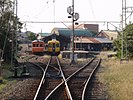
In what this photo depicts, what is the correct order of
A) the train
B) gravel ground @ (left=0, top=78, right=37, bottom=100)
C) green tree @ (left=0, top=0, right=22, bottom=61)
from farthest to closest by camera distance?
→ the train
green tree @ (left=0, top=0, right=22, bottom=61)
gravel ground @ (left=0, top=78, right=37, bottom=100)

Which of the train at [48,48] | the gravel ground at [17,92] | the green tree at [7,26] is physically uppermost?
the green tree at [7,26]

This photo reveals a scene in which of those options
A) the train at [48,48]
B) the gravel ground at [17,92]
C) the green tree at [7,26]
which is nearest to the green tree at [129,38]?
the train at [48,48]

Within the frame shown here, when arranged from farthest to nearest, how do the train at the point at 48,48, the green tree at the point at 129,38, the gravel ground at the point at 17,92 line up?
the train at the point at 48,48 < the green tree at the point at 129,38 < the gravel ground at the point at 17,92

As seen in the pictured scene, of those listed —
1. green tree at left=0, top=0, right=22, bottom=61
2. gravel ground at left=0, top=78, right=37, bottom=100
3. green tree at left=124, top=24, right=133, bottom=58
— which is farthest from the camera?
green tree at left=124, top=24, right=133, bottom=58

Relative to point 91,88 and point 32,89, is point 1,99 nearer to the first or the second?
point 32,89

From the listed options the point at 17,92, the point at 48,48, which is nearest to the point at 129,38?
the point at 48,48

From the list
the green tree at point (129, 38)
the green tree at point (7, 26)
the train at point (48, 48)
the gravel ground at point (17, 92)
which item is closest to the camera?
the gravel ground at point (17, 92)

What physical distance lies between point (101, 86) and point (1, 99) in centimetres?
574

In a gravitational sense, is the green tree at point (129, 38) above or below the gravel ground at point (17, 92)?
above

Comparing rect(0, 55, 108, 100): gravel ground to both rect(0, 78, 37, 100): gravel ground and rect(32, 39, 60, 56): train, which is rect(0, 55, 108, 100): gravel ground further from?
rect(32, 39, 60, 56): train

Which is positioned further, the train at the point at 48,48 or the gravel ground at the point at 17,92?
the train at the point at 48,48

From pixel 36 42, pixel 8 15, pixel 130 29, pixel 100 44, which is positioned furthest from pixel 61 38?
pixel 8 15

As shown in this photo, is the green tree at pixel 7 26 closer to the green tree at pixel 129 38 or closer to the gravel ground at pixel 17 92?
the green tree at pixel 129 38

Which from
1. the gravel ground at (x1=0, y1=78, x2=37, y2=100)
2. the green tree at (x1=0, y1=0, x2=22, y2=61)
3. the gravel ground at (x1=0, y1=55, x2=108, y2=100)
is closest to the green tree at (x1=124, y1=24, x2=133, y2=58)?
the green tree at (x1=0, y1=0, x2=22, y2=61)
